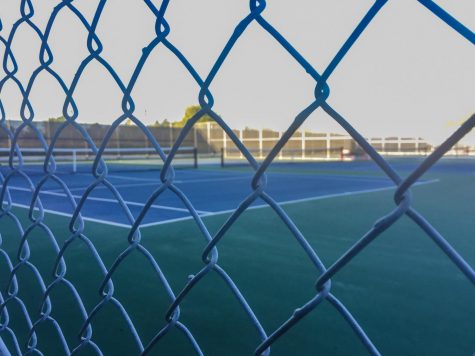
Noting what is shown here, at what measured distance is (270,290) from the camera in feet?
8.30

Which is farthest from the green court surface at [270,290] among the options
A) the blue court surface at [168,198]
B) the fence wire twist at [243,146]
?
the fence wire twist at [243,146]

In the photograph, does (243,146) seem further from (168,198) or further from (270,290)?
(168,198)

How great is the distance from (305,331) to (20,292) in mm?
1639

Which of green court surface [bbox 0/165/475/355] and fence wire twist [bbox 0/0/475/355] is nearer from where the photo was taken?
fence wire twist [bbox 0/0/475/355]

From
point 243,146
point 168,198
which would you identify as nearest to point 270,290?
point 243,146

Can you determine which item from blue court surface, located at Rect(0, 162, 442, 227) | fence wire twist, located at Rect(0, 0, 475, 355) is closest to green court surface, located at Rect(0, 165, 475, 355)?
blue court surface, located at Rect(0, 162, 442, 227)

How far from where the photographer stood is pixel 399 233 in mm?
3965

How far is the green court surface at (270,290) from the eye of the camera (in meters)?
1.91

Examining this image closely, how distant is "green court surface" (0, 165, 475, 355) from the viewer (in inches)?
75.1

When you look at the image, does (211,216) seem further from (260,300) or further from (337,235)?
(260,300)

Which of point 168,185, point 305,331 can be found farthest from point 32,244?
point 168,185

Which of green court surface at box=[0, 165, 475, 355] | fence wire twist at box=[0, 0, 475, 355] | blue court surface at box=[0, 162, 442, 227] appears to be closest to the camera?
fence wire twist at box=[0, 0, 475, 355]

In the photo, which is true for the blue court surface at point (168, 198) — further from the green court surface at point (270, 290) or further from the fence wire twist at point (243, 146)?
the fence wire twist at point (243, 146)

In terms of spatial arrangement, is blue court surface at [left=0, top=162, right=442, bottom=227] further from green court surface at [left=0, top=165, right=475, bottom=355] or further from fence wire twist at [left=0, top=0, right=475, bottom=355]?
fence wire twist at [left=0, top=0, right=475, bottom=355]
